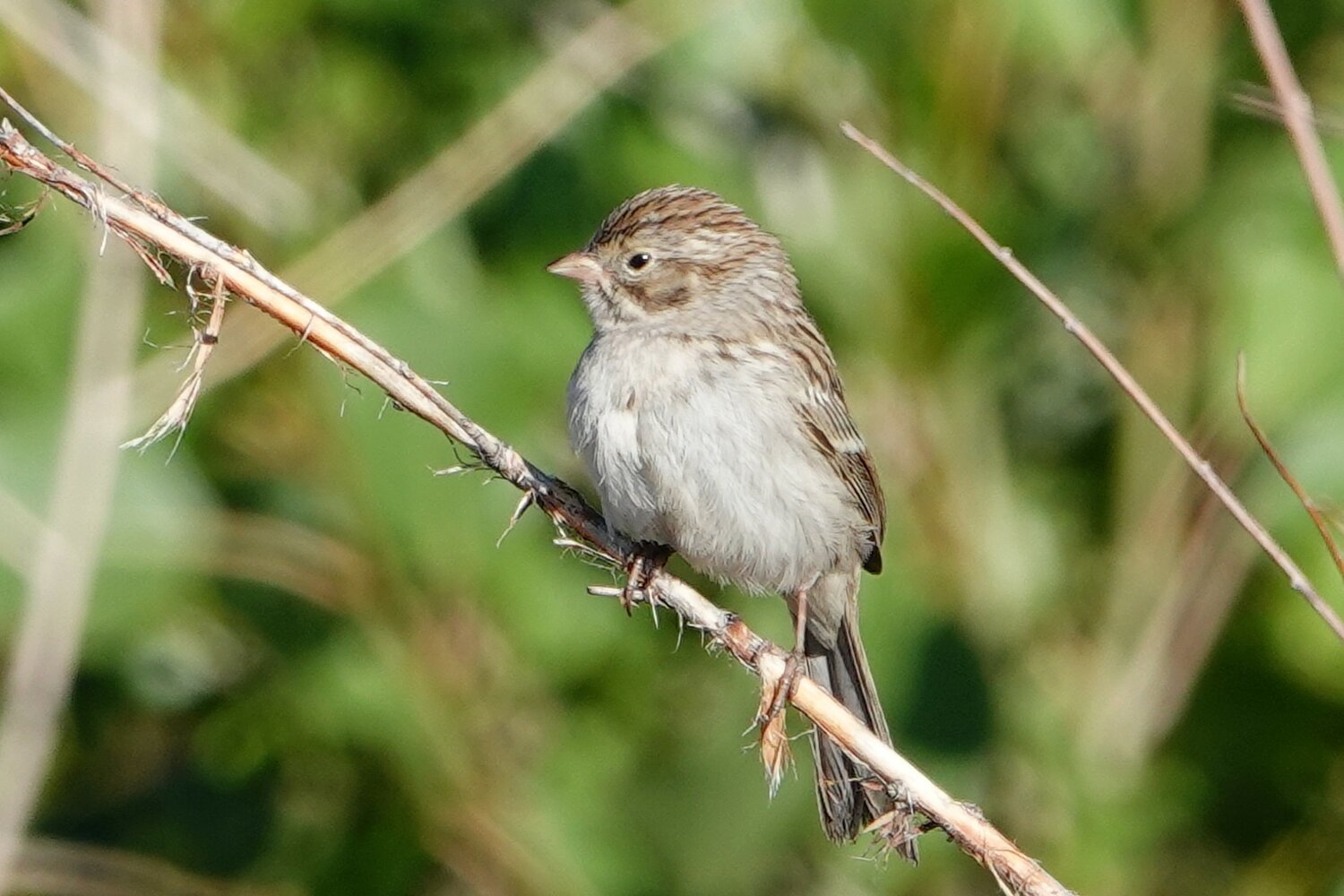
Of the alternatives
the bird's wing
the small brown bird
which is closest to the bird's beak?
the small brown bird

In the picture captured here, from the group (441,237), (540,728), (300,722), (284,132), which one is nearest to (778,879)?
(540,728)

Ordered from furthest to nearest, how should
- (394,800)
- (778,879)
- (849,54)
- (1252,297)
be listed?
(778,879)
(394,800)
(849,54)
(1252,297)

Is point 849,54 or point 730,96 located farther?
point 730,96

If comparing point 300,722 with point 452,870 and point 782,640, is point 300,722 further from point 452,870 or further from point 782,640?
point 782,640

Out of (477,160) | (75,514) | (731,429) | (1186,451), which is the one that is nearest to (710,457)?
(731,429)

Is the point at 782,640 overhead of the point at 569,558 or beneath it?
beneath

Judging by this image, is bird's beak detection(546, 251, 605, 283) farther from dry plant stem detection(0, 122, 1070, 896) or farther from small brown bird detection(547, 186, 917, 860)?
dry plant stem detection(0, 122, 1070, 896)

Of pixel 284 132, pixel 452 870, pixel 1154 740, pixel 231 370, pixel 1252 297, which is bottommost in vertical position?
pixel 1154 740
